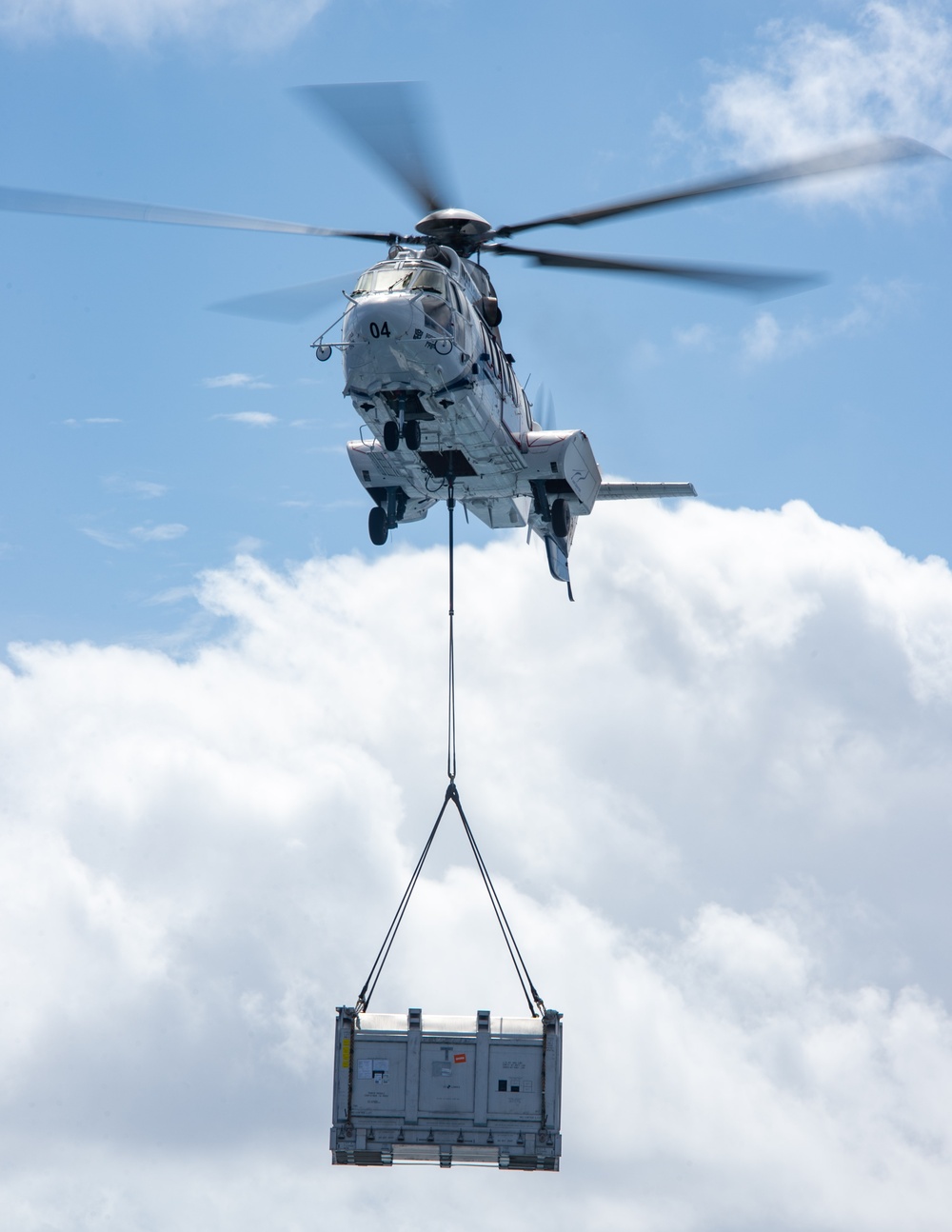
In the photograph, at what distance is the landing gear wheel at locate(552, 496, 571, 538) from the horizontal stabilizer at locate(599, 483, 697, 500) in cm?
264

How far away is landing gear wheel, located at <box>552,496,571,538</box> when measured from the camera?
3356 centimetres

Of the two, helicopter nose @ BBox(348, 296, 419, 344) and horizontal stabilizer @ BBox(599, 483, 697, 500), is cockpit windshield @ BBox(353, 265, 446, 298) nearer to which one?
helicopter nose @ BBox(348, 296, 419, 344)

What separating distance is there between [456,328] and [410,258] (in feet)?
5.31

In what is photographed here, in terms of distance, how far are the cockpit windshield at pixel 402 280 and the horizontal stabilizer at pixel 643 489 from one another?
9.21 metres

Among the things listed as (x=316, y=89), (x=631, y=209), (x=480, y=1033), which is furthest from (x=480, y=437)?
(x=480, y=1033)

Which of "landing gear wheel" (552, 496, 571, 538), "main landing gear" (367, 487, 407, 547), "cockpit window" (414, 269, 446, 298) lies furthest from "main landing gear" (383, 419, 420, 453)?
"landing gear wheel" (552, 496, 571, 538)

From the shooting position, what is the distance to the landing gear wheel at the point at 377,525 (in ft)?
110

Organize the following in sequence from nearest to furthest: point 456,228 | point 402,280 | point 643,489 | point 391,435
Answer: point 402,280 < point 391,435 < point 456,228 < point 643,489

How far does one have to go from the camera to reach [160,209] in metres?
27.6

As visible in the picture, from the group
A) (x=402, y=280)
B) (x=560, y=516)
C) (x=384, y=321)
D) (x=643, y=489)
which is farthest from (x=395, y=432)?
(x=643, y=489)

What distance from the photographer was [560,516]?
3366 centimetres

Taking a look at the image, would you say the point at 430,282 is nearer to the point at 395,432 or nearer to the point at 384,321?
the point at 384,321

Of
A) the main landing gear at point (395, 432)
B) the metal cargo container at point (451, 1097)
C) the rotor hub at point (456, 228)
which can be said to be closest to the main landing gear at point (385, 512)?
the main landing gear at point (395, 432)

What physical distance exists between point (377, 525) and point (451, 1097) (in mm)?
13124
